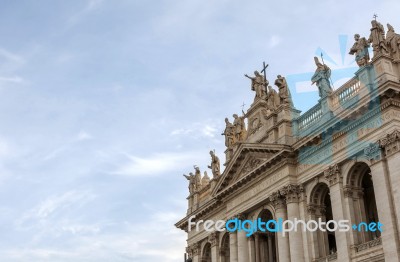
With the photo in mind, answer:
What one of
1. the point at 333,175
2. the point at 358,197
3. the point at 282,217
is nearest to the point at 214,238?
the point at 282,217

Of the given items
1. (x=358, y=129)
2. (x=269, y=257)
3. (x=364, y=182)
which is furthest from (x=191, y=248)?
(x=358, y=129)

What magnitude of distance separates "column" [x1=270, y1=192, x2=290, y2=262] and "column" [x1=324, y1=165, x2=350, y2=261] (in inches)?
144

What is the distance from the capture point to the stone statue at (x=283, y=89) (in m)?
34.0

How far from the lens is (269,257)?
3441 centimetres

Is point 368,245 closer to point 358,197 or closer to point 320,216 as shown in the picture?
point 358,197

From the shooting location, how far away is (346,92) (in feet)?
95.4

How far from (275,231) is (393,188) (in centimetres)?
900

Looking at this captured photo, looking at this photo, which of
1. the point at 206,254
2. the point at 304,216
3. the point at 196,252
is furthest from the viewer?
the point at 196,252

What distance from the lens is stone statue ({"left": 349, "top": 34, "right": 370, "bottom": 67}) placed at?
2857 cm

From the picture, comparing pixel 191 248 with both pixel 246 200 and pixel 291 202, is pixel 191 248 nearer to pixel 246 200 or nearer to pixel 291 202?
pixel 246 200

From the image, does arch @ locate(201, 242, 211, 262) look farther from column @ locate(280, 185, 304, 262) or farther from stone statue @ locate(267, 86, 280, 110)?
stone statue @ locate(267, 86, 280, 110)

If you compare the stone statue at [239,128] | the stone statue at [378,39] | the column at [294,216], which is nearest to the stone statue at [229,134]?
the stone statue at [239,128]

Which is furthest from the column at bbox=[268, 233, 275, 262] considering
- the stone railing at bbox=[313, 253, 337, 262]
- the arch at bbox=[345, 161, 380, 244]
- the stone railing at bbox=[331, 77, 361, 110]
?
the stone railing at bbox=[331, 77, 361, 110]

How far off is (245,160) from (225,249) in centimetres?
722
